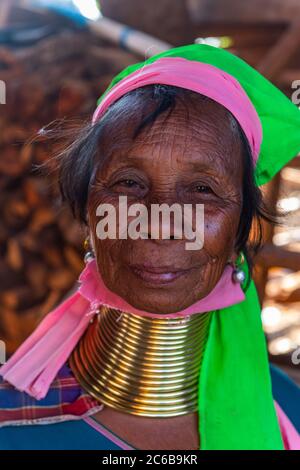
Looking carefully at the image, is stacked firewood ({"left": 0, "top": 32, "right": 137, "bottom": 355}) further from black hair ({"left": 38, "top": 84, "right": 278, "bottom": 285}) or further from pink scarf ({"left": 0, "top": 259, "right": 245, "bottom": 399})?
black hair ({"left": 38, "top": 84, "right": 278, "bottom": 285})

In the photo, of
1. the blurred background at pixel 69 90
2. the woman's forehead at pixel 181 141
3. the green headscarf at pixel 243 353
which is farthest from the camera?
the blurred background at pixel 69 90

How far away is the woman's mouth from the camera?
127 cm

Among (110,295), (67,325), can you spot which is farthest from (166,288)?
(67,325)

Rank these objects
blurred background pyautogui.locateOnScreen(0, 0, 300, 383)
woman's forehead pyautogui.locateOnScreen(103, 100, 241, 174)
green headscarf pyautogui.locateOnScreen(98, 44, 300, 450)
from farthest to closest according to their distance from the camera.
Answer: blurred background pyautogui.locateOnScreen(0, 0, 300, 383) → green headscarf pyautogui.locateOnScreen(98, 44, 300, 450) → woman's forehead pyautogui.locateOnScreen(103, 100, 241, 174)

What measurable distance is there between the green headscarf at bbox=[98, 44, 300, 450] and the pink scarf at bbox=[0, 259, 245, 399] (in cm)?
13

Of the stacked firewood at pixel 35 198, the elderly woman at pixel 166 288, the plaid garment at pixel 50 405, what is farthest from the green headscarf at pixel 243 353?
the stacked firewood at pixel 35 198

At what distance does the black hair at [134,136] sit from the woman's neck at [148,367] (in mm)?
261

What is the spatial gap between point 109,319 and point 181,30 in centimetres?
345

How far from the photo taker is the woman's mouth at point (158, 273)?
4.17 ft

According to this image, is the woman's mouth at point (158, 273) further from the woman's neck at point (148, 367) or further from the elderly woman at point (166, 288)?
the woman's neck at point (148, 367)

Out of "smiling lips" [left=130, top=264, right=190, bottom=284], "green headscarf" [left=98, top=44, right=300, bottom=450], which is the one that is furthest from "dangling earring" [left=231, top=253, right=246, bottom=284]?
"smiling lips" [left=130, top=264, right=190, bottom=284]

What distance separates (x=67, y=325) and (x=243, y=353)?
467mm

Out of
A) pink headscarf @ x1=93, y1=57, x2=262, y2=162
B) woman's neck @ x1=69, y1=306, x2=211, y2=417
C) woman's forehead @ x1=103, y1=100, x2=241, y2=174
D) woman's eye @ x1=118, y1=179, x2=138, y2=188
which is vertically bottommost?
woman's neck @ x1=69, y1=306, x2=211, y2=417

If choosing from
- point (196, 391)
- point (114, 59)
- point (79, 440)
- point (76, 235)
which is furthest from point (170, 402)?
point (114, 59)
